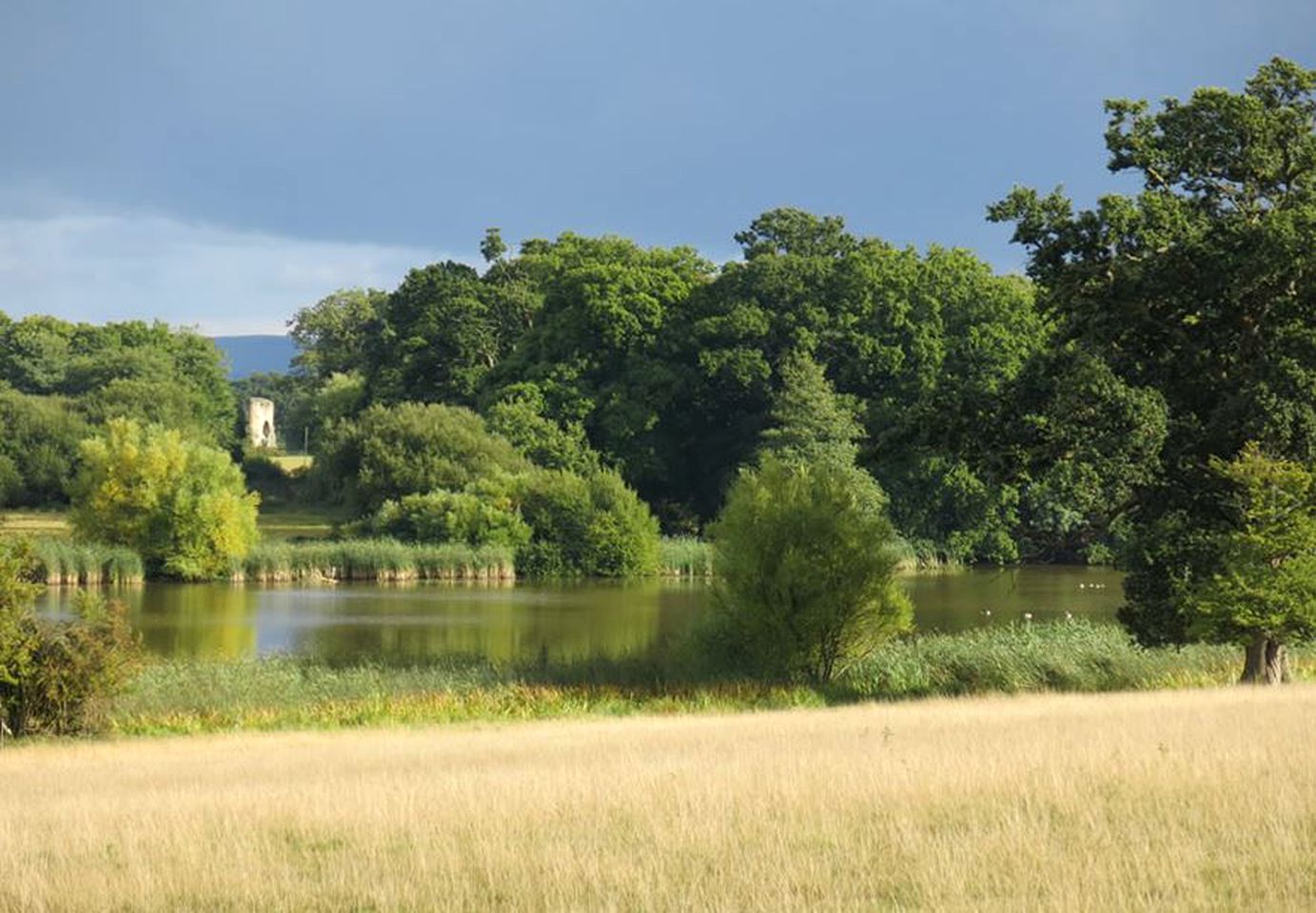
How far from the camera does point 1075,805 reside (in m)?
8.97

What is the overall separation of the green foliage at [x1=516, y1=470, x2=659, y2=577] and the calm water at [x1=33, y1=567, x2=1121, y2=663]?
12.9 ft

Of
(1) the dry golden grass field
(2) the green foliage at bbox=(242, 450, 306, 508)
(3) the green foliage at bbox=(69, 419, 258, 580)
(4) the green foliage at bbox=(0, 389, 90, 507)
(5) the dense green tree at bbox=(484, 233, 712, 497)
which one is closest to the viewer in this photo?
(1) the dry golden grass field

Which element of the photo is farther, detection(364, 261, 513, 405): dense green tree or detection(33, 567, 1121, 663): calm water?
detection(364, 261, 513, 405): dense green tree

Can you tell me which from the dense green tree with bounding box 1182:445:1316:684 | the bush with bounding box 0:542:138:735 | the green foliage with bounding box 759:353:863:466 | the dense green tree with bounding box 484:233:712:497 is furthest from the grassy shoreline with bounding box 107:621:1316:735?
the dense green tree with bounding box 484:233:712:497

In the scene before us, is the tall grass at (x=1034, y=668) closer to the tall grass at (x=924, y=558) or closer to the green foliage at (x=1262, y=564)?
the green foliage at (x=1262, y=564)

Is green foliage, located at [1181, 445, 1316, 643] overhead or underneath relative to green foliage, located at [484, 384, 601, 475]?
underneath

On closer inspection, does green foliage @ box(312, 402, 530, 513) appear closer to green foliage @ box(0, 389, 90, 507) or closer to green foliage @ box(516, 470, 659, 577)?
green foliage @ box(516, 470, 659, 577)

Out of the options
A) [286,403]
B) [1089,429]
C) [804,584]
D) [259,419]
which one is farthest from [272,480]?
[1089,429]

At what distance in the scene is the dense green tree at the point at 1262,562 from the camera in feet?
75.3

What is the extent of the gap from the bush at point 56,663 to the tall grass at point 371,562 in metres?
36.6

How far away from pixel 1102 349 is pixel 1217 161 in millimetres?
3738

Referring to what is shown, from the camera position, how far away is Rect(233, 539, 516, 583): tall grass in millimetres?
60219

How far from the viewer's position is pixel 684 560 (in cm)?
6869

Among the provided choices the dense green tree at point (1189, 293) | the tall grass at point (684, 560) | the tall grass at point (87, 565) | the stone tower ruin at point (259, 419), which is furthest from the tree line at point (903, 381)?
the tall grass at point (87, 565)
